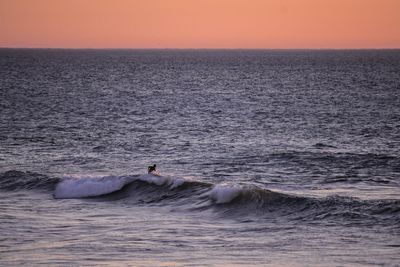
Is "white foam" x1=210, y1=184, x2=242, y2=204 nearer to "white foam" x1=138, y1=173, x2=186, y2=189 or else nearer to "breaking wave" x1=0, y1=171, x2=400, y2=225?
"breaking wave" x1=0, y1=171, x2=400, y2=225

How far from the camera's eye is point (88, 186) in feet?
91.2

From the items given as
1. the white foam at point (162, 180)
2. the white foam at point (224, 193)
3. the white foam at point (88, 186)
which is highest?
the white foam at point (224, 193)

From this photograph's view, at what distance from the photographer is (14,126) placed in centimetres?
5003

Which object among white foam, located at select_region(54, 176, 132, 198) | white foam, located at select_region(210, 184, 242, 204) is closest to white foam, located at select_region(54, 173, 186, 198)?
white foam, located at select_region(54, 176, 132, 198)

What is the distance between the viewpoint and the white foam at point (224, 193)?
2514 centimetres

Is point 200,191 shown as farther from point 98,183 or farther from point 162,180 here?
point 98,183

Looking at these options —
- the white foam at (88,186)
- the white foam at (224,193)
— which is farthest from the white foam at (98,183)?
the white foam at (224,193)

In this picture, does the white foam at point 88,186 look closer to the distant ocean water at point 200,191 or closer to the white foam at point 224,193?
the distant ocean water at point 200,191

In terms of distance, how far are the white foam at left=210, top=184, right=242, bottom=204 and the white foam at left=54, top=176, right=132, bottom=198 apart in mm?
3836

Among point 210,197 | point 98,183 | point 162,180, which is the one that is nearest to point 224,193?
point 210,197

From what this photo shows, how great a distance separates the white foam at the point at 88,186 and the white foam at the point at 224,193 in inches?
151

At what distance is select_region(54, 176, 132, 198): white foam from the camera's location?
27000mm

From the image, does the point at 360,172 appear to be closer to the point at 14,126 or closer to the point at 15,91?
the point at 14,126

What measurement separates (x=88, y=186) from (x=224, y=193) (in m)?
5.35
